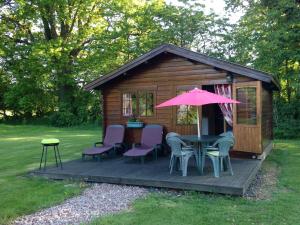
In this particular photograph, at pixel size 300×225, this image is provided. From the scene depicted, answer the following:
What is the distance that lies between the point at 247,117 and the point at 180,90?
2.03 m

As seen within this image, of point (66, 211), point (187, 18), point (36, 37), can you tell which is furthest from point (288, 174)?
point (36, 37)

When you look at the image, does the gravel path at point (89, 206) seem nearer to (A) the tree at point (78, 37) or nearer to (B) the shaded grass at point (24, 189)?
(B) the shaded grass at point (24, 189)

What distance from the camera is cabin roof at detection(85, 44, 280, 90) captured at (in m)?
8.07

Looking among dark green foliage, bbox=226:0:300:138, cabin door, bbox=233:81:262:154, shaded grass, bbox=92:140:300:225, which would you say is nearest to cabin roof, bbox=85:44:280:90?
cabin door, bbox=233:81:262:154

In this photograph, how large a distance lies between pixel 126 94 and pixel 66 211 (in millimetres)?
5650

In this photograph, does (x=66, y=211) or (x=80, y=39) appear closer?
(x=66, y=211)

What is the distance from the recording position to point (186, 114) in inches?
374

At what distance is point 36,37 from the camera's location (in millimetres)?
22547

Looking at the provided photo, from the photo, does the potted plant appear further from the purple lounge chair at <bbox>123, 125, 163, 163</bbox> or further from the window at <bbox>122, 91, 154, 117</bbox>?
the purple lounge chair at <bbox>123, 125, 163, 163</bbox>

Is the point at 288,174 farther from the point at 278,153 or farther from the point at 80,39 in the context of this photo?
the point at 80,39

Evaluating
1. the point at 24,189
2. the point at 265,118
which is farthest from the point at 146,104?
the point at 24,189

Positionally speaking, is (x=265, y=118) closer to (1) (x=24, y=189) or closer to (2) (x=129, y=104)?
(2) (x=129, y=104)

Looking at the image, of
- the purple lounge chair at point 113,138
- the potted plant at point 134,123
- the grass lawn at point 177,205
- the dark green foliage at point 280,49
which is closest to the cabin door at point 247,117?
the grass lawn at point 177,205

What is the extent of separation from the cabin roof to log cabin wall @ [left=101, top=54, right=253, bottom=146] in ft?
1.20
